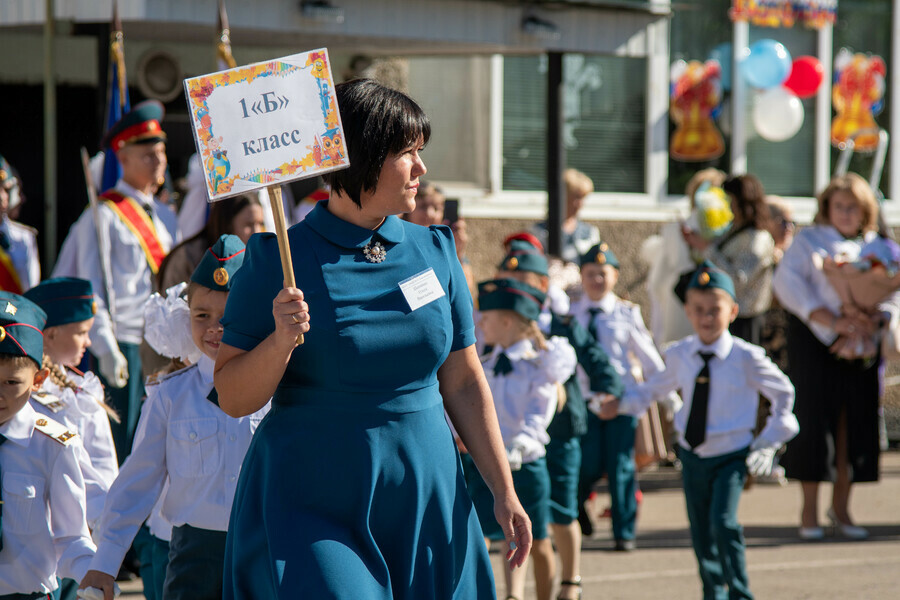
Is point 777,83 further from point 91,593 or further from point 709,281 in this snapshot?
point 91,593

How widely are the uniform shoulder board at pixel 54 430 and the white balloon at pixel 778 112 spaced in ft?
31.9

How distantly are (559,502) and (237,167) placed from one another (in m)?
3.58

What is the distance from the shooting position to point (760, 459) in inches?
227

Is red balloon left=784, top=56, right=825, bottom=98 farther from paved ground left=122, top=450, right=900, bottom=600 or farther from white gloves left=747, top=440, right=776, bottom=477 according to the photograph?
white gloves left=747, top=440, right=776, bottom=477

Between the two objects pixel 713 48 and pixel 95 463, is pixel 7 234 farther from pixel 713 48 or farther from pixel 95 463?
pixel 713 48

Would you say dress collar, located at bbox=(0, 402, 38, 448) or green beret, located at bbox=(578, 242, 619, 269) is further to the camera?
green beret, located at bbox=(578, 242, 619, 269)

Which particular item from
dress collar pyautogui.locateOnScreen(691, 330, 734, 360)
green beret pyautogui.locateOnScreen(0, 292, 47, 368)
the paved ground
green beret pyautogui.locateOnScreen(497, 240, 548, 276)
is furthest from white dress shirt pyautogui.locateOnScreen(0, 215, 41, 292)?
Result: dress collar pyautogui.locateOnScreen(691, 330, 734, 360)

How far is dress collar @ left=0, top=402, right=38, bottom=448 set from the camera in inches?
150

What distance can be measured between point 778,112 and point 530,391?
740 centimetres

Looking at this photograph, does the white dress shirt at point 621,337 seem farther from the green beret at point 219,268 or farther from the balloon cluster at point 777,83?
the balloon cluster at point 777,83

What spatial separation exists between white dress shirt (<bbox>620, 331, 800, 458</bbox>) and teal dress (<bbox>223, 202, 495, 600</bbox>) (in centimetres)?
309

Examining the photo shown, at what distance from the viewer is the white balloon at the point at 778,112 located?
40.7ft

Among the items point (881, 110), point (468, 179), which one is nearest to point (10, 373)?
point (468, 179)

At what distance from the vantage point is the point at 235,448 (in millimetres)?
3832
